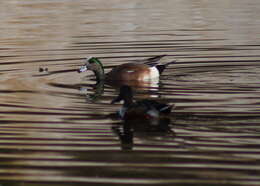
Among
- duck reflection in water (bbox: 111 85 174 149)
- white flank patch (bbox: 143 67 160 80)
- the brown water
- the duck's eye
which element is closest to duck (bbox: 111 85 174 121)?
duck reflection in water (bbox: 111 85 174 149)

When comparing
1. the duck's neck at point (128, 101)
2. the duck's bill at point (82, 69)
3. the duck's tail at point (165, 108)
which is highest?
the duck's neck at point (128, 101)

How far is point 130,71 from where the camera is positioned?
14312mm

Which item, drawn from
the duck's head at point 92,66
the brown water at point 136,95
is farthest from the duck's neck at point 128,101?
the duck's head at point 92,66

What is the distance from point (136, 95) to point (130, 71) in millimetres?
1851

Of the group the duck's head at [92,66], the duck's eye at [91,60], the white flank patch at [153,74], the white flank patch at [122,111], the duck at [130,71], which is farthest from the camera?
the duck's eye at [91,60]

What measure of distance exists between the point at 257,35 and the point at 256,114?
9.04m

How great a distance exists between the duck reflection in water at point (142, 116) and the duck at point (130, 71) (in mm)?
3779

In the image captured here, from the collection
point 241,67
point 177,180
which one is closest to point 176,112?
point 177,180

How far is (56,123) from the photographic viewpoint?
10.0m

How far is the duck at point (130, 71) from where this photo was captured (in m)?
14.2

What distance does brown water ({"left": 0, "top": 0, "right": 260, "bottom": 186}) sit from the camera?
7816 millimetres

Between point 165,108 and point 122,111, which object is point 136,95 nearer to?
point 122,111

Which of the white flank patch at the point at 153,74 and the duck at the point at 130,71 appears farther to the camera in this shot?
the duck at the point at 130,71

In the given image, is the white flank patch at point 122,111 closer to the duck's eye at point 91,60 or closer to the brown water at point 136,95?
the brown water at point 136,95
